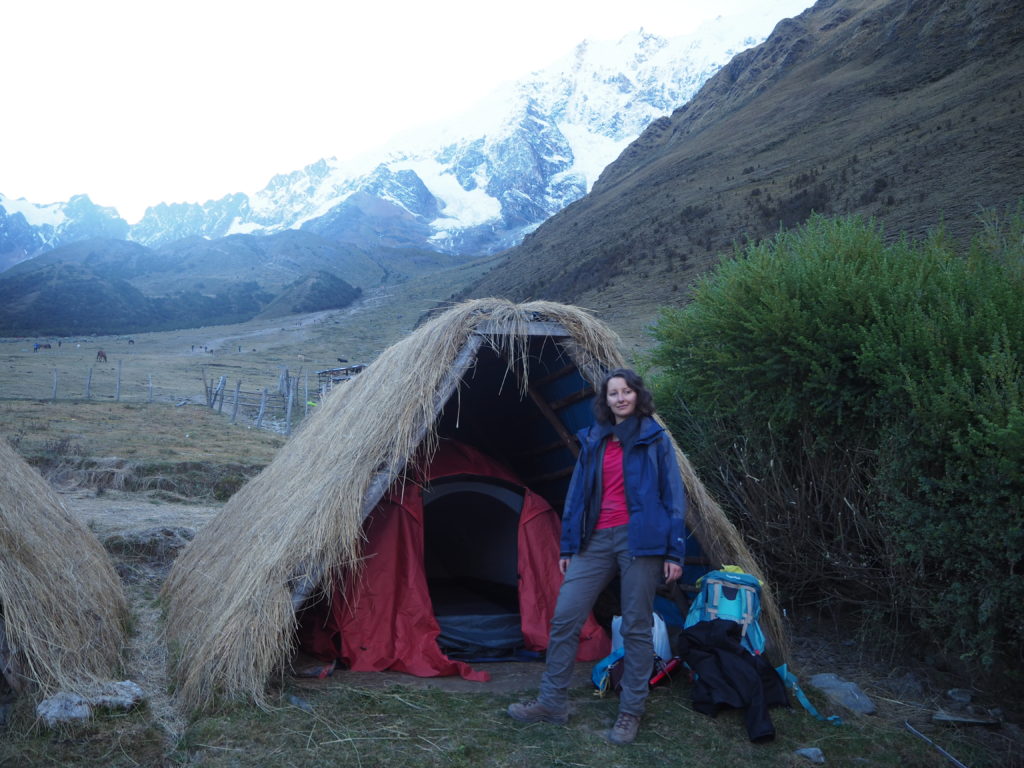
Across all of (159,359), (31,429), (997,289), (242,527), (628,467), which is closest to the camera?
(628,467)

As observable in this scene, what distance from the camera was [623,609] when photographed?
3883mm

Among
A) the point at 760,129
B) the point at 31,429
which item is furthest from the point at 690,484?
the point at 760,129

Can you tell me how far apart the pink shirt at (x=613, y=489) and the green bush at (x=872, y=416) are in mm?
1996

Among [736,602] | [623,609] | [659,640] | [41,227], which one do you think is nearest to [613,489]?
[623,609]

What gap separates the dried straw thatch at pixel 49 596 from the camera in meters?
3.87

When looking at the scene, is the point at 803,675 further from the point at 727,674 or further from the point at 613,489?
the point at 613,489

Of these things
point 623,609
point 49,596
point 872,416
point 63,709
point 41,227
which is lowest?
point 63,709

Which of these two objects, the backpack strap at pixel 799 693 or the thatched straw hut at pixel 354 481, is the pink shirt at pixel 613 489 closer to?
the thatched straw hut at pixel 354 481

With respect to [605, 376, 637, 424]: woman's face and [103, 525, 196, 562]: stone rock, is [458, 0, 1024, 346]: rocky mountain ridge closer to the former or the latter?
[103, 525, 196, 562]: stone rock

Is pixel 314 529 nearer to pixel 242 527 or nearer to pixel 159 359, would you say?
pixel 242 527

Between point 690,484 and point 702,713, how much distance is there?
143 cm

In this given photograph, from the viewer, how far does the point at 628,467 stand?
3928mm

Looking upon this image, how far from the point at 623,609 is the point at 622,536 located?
386mm

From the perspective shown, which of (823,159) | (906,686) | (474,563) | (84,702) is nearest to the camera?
(84,702)
